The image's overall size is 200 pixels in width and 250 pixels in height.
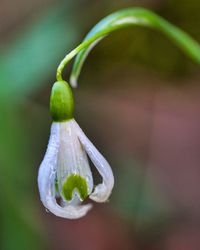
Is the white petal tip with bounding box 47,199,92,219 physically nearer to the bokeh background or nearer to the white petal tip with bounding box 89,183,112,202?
the white petal tip with bounding box 89,183,112,202

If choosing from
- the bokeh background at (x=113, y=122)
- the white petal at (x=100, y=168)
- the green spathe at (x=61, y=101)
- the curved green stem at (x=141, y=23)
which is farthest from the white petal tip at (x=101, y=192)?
the bokeh background at (x=113, y=122)

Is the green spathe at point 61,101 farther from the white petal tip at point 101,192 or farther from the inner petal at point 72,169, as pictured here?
the white petal tip at point 101,192

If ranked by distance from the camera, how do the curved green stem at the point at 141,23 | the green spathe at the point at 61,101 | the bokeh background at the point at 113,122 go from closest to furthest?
the green spathe at the point at 61,101 → the curved green stem at the point at 141,23 → the bokeh background at the point at 113,122

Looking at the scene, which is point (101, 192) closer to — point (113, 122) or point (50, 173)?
point (50, 173)

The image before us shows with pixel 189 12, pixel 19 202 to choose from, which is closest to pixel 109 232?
pixel 19 202

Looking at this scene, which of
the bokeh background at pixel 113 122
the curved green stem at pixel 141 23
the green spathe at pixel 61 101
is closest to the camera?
the green spathe at pixel 61 101

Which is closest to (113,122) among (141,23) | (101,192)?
(141,23)

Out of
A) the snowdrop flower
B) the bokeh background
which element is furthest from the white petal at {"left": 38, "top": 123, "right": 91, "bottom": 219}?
the bokeh background

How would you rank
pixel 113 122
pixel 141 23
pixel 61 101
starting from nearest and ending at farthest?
1. pixel 61 101
2. pixel 141 23
3. pixel 113 122

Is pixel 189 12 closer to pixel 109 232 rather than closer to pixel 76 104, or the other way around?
pixel 76 104
